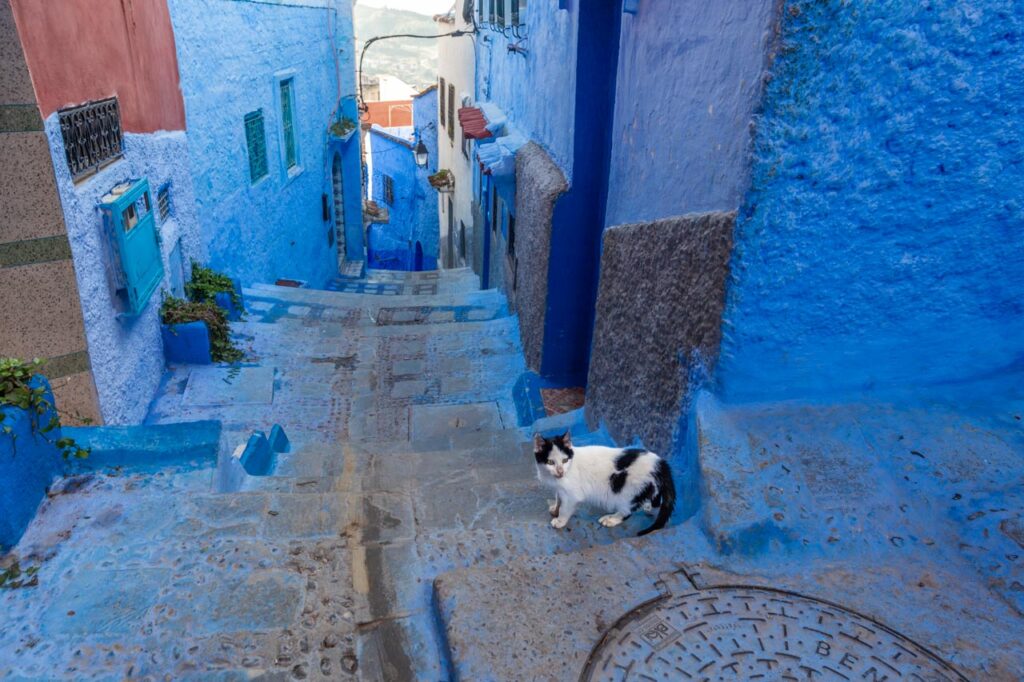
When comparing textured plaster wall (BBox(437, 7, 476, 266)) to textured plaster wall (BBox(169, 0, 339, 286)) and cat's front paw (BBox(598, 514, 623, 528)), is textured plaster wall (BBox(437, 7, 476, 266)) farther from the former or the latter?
cat's front paw (BBox(598, 514, 623, 528))

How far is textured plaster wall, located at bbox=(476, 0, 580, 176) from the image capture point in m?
6.44

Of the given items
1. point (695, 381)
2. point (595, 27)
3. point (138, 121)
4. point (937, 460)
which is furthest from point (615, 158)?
point (138, 121)

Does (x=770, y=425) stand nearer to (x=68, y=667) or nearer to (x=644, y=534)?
(x=644, y=534)

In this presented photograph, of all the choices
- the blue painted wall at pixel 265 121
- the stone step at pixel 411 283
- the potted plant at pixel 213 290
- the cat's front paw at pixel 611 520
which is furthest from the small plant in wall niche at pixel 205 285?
the cat's front paw at pixel 611 520

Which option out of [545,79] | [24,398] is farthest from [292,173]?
[24,398]

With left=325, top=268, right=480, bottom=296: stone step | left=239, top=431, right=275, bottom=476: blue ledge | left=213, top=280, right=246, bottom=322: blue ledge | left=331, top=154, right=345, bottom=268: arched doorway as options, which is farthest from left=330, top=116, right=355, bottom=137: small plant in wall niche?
left=239, top=431, right=275, bottom=476: blue ledge

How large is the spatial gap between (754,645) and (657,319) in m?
1.83

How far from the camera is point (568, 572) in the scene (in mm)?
2877

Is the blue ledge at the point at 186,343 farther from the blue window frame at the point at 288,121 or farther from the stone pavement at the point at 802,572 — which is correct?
the blue window frame at the point at 288,121

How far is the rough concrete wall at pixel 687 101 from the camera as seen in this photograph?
304 cm

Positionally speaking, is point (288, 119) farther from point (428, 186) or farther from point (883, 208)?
point (428, 186)

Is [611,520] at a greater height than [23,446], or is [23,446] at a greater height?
[23,446]

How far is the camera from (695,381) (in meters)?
3.47

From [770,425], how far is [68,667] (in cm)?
313
